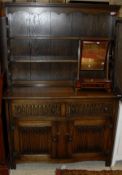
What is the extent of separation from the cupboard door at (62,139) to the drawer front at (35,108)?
0.15m

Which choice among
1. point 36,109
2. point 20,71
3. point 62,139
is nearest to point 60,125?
point 62,139

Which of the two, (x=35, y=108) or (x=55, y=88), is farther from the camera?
(x=55, y=88)

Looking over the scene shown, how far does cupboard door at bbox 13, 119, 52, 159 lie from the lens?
2193 millimetres

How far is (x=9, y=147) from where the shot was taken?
2.24 meters

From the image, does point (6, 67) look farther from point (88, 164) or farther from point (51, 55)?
point (88, 164)

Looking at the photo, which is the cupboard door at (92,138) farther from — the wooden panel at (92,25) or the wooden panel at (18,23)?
the wooden panel at (18,23)

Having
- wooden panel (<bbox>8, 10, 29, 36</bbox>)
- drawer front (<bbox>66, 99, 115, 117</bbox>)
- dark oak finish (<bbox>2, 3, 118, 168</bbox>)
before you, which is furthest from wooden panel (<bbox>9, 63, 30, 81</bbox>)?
drawer front (<bbox>66, 99, 115, 117</bbox>)

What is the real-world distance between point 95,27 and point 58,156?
1.54 metres

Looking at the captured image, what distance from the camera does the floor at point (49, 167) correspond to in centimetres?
233

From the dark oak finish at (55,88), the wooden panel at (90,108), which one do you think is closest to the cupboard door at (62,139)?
the dark oak finish at (55,88)

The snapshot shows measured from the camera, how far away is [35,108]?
2.14 meters

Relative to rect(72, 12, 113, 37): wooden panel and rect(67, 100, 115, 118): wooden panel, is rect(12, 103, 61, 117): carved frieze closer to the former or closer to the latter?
rect(67, 100, 115, 118): wooden panel

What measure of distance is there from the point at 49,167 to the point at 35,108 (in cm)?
77

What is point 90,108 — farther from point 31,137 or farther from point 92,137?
point 31,137
